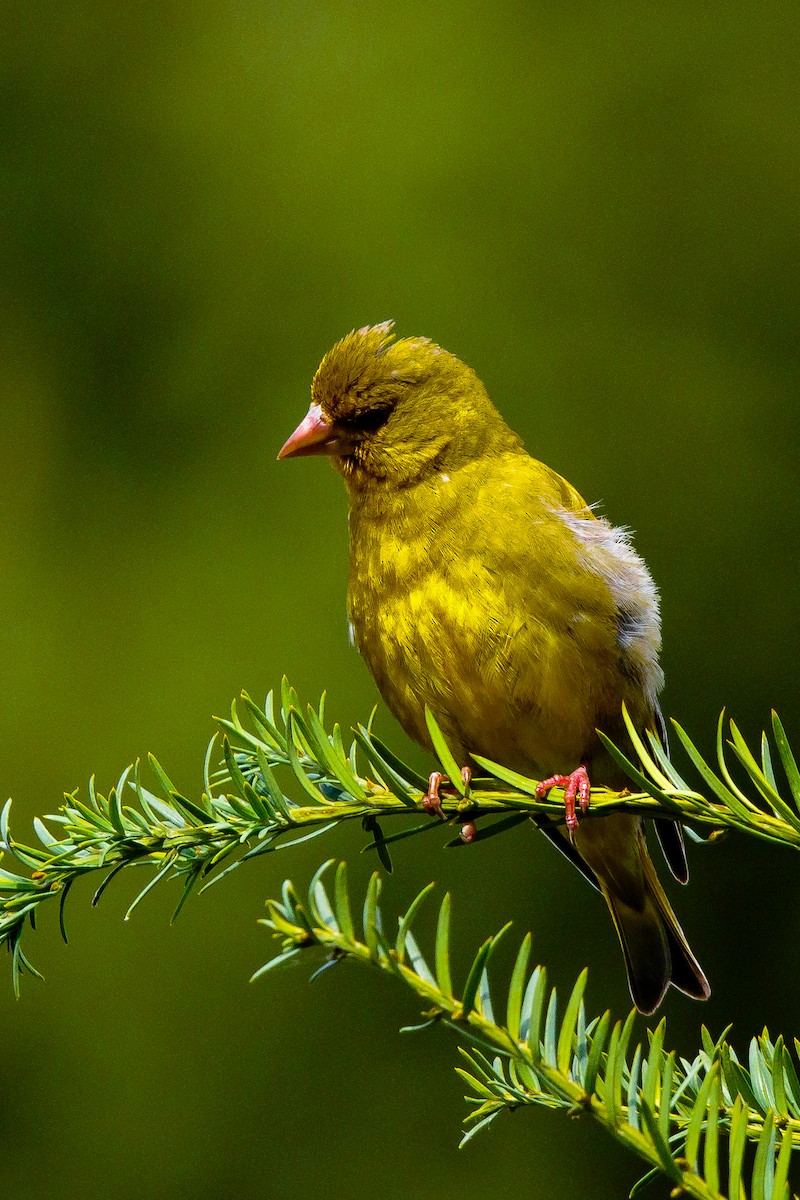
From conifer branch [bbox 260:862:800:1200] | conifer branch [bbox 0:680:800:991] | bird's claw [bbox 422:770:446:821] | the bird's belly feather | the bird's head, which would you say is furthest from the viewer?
the bird's head

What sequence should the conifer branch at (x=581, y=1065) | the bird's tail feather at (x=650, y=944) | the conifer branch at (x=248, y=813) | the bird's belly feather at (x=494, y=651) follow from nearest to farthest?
the conifer branch at (x=581, y=1065), the conifer branch at (x=248, y=813), the bird's belly feather at (x=494, y=651), the bird's tail feather at (x=650, y=944)

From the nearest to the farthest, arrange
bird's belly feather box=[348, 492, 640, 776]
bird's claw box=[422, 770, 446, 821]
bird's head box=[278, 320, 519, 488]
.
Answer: bird's claw box=[422, 770, 446, 821] < bird's belly feather box=[348, 492, 640, 776] < bird's head box=[278, 320, 519, 488]

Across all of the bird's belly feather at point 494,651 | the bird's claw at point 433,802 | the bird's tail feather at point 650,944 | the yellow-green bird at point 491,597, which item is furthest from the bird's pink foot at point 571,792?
the bird's tail feather at point 650,944

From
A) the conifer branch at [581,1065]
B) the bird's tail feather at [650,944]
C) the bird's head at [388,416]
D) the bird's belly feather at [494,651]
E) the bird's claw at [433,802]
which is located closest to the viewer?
the conifer branch at [581,1065]

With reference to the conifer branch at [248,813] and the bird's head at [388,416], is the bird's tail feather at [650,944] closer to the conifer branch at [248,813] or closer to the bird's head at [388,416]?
the bird's head at [388,416]

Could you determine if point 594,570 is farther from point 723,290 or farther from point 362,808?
point 723,290

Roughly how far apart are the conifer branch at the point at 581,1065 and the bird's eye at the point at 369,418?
1637 millimetres

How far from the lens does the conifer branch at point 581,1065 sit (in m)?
1.34

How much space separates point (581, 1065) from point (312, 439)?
1.89m

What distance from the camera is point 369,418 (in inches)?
123

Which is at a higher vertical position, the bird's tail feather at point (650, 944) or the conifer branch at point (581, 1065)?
the conifer branch at point (581, 1065)

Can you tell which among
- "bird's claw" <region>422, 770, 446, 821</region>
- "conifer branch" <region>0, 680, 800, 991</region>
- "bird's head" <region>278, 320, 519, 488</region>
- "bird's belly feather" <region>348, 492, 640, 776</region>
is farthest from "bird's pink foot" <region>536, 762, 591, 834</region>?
"bird's head" <region>278, 320, 519, 488</region>

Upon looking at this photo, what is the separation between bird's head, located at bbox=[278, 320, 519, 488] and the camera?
3061 millimetres

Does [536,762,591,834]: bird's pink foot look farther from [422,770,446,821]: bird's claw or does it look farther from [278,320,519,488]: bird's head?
[278,320,519,488]: bird's head
